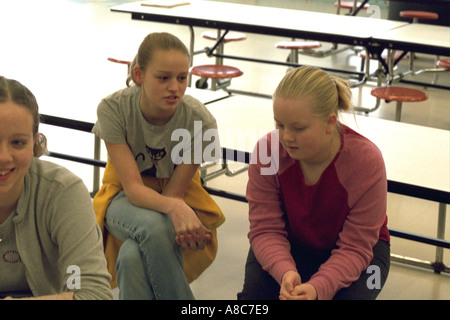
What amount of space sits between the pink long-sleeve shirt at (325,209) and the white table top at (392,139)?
1.02 feet

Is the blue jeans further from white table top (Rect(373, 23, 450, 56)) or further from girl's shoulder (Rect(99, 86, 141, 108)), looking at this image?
white table top (Rect(373, 23, 450, 56))

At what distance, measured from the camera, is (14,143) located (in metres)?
1.48

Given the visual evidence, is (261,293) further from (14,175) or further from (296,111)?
(14,175)

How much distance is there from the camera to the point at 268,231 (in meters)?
1.95

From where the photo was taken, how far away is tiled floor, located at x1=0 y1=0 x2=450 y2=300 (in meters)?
3.02

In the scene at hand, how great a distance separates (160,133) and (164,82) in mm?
160

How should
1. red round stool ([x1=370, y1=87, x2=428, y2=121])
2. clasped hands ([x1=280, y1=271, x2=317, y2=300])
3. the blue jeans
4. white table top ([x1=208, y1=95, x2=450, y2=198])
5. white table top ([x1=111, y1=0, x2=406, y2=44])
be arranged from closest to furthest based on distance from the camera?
clasped hands ([x1=280, y1=271, x2=317, y2=300]), the blue jeans, white table top ([x1=208, y1=95, x2=450, y2=198]), red round stool ([x1=370, y1=87, x2=428, y2=121]), white table top ([x1=111, y1=0, x2=406, y2=44])

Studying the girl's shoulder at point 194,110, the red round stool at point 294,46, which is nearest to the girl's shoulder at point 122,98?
the girl's shoulder at point 194,110

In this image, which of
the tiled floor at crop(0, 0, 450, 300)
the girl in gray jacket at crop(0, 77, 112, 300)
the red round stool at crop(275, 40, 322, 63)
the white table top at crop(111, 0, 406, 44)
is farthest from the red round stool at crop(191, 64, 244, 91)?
the girl in gray jacket at crop(0, 77, 112, 300)

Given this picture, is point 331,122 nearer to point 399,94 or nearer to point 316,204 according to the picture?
point 316,204

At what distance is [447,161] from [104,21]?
799cm

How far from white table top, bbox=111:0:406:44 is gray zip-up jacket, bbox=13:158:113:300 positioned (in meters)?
3.21

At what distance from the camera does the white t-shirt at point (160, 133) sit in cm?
222

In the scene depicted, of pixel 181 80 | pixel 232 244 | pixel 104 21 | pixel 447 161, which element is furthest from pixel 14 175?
pixel 104 21
